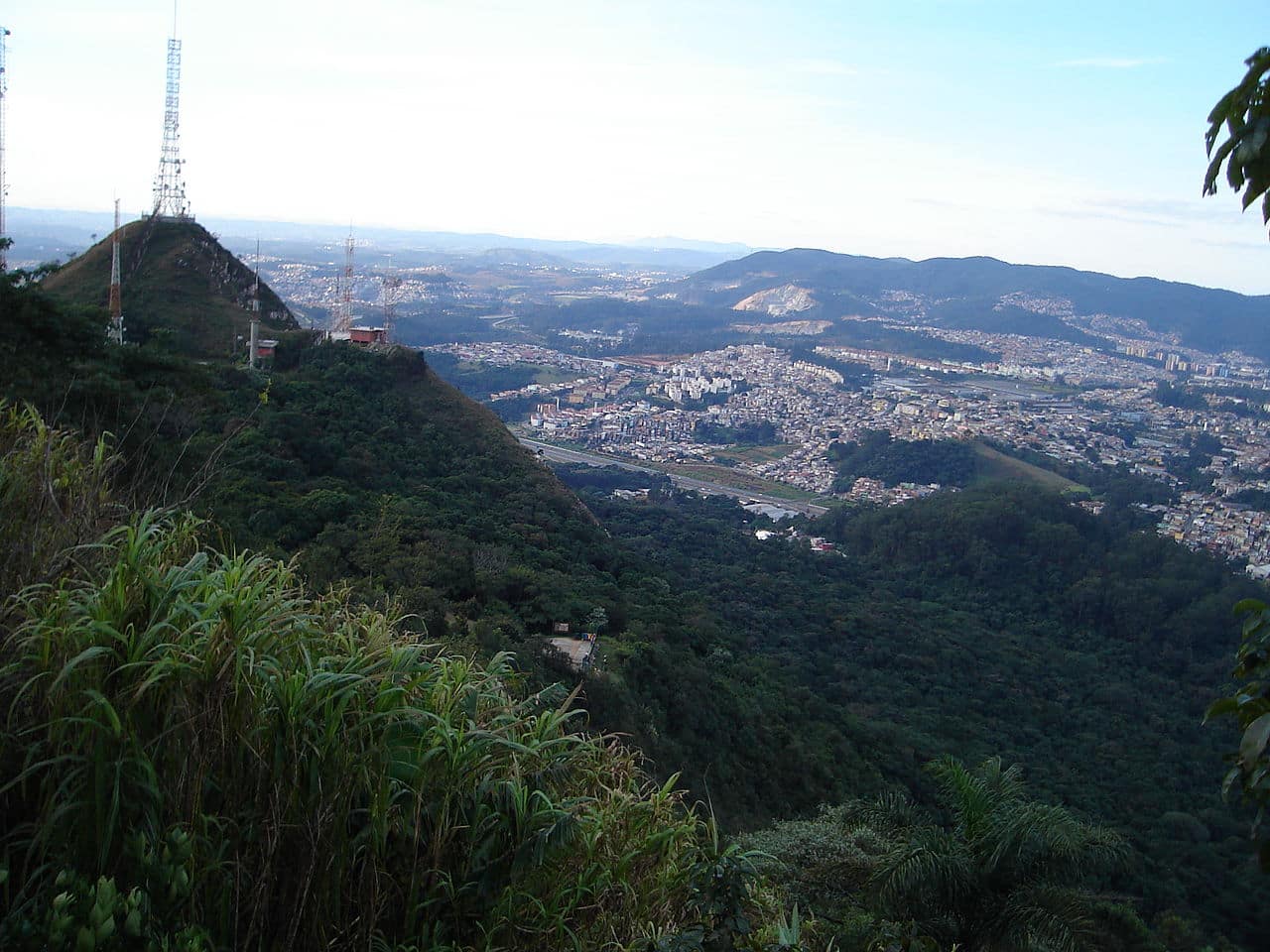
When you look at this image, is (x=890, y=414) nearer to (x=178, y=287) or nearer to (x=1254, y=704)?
(x=178, y=287)

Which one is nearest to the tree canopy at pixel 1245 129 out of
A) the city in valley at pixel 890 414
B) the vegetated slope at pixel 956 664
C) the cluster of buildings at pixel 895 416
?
the vegetated slope at pixel 956 664

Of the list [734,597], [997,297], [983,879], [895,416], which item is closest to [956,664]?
[734,597]

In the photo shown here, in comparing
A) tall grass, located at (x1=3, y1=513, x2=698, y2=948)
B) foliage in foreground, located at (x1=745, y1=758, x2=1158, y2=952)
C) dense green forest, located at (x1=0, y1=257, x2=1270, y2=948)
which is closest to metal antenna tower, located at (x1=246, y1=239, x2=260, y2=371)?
dense green forest, located at (x1=0, y1=257, x2=1270, y2=948)

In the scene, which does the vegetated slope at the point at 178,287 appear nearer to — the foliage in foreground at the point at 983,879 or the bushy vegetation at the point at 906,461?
the foliage in foreground at the point at 983,879

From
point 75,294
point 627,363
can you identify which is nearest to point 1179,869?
point 75,294

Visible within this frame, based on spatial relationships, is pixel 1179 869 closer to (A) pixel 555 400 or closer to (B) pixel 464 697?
(B) pixel 464 697

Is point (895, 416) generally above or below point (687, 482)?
above
